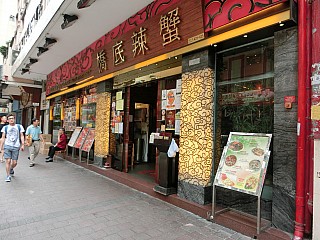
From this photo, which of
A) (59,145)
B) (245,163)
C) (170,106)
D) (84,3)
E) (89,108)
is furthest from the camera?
(59,145)

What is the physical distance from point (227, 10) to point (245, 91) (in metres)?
1.29

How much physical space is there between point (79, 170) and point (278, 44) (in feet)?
21.3

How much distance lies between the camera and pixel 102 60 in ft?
22.0

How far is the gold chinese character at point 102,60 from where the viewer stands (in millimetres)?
6605

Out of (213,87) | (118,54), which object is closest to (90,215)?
(213,87)

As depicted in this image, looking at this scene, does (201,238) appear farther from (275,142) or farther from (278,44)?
(278,44)

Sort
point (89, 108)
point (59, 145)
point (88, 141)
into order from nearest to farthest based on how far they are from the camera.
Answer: point (88, 141), point (89, 108), point (59, 145)

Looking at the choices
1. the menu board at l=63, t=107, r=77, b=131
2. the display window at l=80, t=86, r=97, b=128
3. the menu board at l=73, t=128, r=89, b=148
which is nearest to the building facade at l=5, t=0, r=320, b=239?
the display window at l=80, t=86, r=97, b=128

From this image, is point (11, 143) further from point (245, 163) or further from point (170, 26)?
point (245, 163)

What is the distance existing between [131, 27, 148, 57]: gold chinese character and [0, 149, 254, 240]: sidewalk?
3.23 meters

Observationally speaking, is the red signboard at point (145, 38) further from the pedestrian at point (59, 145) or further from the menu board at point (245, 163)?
the pedestrian at point (59, 145)

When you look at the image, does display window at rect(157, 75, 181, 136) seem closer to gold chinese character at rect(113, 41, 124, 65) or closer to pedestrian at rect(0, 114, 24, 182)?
gold chinese character at rect(113, 41, 124, 65)

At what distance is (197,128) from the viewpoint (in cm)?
401

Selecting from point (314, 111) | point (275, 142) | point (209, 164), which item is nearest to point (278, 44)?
point (314, 111)
